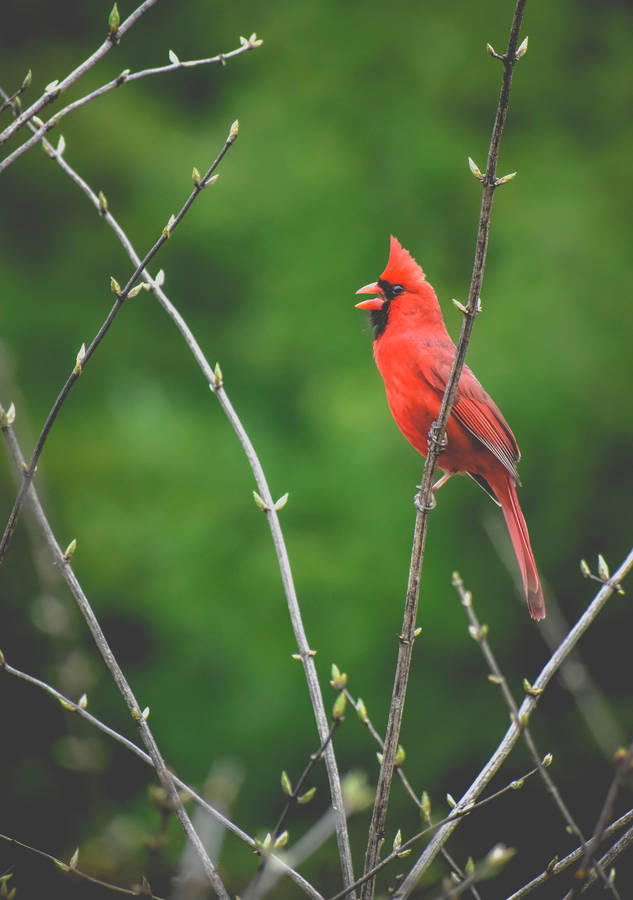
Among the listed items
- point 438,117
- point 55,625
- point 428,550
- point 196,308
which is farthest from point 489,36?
point 55,625

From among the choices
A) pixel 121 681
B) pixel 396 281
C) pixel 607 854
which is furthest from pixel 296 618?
pixel 396 281

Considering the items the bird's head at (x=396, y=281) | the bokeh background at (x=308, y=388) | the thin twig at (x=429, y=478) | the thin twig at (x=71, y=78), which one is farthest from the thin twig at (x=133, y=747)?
the bokeh background at (x=308, y=388)

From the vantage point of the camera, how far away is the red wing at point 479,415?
2967 millimetres

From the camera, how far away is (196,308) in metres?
6.76

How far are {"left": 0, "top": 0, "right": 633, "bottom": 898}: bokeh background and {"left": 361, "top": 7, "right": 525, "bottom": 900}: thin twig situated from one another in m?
3.11

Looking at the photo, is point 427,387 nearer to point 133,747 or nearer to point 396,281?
point 396,281

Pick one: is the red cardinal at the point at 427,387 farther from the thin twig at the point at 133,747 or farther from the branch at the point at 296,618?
the thin twig at the point at 133,747

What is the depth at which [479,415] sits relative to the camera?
3018 mm

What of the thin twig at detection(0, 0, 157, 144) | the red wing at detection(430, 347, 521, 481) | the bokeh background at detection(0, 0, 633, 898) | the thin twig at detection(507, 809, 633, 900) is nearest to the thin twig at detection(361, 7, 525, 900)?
the thin twig at detection(507, 809, 633, 900)

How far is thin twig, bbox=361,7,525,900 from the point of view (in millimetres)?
1454

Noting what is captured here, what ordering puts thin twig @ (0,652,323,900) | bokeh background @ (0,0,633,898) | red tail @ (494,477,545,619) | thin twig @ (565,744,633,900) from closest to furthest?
1. thin twig @ (565,744,633,900)
2. thin twig @ (0,652,323,900)
3. red tail @ (494,477,545,619)
4. bokeh background @ (0,0,633,898)

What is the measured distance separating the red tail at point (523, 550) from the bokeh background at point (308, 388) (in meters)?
1.90

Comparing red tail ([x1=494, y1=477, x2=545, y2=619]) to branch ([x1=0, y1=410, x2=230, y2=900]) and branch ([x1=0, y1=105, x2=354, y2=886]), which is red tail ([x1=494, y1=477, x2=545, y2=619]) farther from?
branch ([x1=0, y1=410, x2=230, y2=900])

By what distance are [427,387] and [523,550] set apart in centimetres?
62
